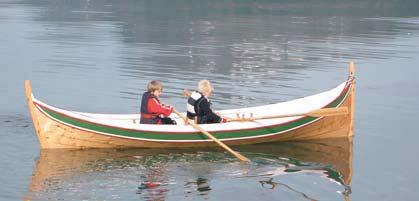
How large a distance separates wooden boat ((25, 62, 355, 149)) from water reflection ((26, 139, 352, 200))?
23cm

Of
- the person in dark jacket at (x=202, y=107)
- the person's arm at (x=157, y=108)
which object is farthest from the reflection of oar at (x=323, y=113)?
the person's arm at (x=157, y=108)

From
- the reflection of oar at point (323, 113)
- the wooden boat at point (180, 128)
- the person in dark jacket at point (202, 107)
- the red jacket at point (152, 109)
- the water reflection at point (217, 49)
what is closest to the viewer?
the wooden boat at point (180, 128)

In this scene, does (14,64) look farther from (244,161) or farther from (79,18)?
(79,18)

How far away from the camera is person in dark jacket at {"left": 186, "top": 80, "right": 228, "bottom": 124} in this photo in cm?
1925

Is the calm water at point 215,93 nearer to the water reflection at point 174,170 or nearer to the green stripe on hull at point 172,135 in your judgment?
the water reflection at point 174,170

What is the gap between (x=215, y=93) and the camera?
92.2 ft

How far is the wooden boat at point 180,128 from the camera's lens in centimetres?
1812

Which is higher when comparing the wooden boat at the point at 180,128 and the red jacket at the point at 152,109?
the red jacket at the point at 152,109

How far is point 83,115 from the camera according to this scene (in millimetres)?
19172

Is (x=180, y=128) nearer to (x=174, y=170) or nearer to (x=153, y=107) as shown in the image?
(x=153, y=107)

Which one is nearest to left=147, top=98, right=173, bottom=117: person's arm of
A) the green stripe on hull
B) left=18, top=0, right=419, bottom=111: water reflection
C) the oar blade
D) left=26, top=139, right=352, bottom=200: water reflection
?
the green stripe on hull

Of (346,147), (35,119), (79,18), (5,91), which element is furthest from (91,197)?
(79,18)

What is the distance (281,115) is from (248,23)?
49.9 meters

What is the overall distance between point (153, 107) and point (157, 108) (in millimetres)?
97
